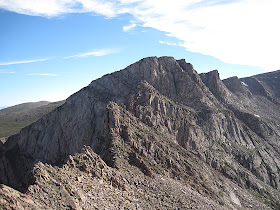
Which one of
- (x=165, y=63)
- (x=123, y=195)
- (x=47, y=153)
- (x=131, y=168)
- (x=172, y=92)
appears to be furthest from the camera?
(x=165, y=63)

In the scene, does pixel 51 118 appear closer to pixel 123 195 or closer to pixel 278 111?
pixel 123 195

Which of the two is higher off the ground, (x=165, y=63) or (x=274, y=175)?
(x=165, y=63)

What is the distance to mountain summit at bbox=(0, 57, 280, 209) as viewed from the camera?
34.8 metres

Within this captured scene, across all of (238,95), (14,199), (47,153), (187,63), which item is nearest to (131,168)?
(14,199)

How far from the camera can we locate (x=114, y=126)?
194 ft

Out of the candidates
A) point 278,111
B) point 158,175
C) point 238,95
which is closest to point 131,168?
point 158,175

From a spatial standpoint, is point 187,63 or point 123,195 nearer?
point 123,195

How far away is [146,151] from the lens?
58219 mm

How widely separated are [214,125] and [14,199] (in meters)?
82.9

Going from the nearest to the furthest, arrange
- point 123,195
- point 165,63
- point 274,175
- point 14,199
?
point 14,199, point 123,195, point 274,175, point 165,63

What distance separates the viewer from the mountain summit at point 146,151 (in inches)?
1371

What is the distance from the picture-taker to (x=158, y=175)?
2035 inches

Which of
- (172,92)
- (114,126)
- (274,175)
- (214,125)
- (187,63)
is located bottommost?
(274,175)

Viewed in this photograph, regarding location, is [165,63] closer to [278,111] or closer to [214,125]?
[214,125]
